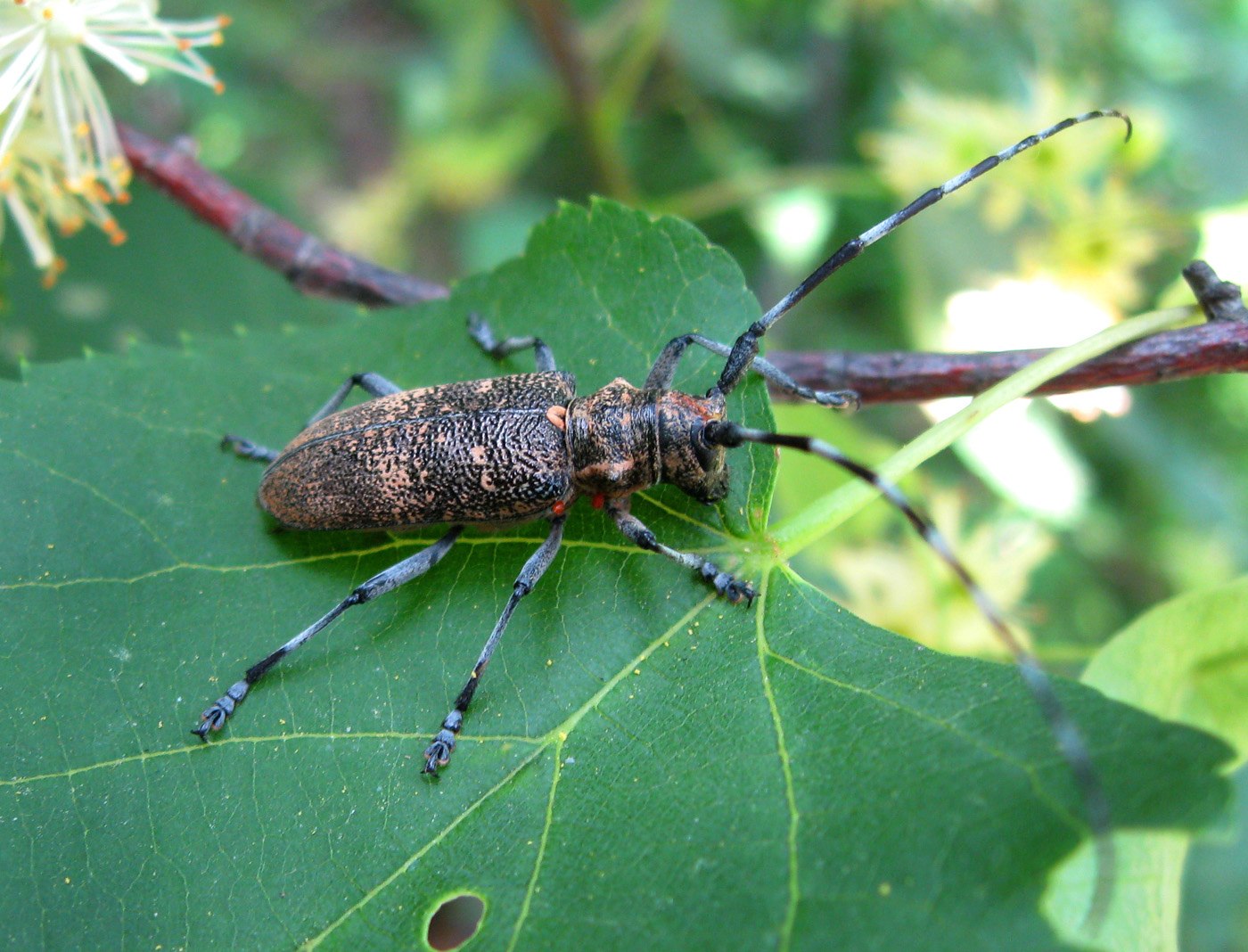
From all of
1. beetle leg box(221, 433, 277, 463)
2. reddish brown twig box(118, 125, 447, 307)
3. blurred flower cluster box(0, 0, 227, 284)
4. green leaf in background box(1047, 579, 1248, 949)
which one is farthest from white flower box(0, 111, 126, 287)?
green leaf in background box(1047, 579, 1248, 949)

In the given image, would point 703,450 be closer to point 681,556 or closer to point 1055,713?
point 681,556

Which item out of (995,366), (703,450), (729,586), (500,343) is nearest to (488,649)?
(729,586)

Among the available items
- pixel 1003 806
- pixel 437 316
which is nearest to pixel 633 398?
pixel 437 316

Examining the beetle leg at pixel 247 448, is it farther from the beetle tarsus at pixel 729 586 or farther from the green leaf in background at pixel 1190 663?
the green leaf in background at pixel 1190 663

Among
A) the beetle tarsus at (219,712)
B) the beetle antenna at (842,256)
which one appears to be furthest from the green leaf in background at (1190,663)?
the beetle tarsus at (219,712)

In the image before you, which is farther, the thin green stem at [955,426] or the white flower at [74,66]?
the white flower at [74,66]

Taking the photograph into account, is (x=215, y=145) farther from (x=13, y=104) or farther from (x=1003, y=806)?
(x=1003, y=806)

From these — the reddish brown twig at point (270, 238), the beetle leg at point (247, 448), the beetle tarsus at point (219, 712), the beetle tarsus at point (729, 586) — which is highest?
the reddish brown twig at point (270, 238)
